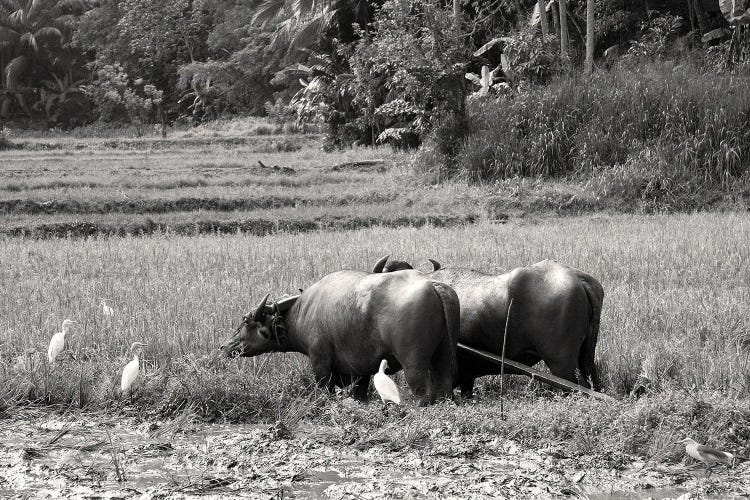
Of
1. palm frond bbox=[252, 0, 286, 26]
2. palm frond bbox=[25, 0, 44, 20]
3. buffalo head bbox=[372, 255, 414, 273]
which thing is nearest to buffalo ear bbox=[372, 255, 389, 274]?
buffalo head bbox=[372, 255, 414, 273]

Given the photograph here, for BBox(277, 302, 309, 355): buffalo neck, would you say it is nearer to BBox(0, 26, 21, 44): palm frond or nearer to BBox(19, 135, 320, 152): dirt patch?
BBox(19, 135, 320, 152): dirt patch

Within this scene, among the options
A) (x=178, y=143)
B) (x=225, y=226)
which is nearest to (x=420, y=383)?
(x=225, y=226)

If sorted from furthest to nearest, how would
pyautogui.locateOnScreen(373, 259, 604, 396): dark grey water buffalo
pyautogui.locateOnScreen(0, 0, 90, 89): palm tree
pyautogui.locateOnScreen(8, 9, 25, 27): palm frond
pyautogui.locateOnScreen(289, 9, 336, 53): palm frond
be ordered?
pyautogui.locateOnScreen(8, 9, 25, 27): palm frond < pyautogui.locateOnScreen(0, 0, 90, 89): palm tree < pyautogui.locateOnScreen(289, 9, 336, 53): palm frond < pyautogui.locateOnScreen(373, 259, 604, 396): dark grey water buffalo

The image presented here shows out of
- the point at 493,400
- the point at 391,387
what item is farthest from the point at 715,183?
the point at 391,387

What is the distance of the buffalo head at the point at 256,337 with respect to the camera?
5418 millimetres

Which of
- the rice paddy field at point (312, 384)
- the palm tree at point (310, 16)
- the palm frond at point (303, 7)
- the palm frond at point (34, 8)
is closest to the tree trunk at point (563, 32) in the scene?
the rice paddy field at point (312, 384)

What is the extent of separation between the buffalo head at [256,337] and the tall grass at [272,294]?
0.12 meters

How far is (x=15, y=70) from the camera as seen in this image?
42219mm

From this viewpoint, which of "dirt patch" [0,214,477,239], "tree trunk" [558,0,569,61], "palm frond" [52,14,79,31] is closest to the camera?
"dirt patch" [0,214,477,239]

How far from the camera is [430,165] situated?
16297mm

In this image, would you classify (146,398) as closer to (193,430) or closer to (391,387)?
(193,430)

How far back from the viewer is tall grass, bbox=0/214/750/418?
16.6ft

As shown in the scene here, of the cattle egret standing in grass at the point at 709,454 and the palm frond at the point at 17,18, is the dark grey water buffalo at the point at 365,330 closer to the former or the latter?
the cattle egret standing in grass at the point at 709,454

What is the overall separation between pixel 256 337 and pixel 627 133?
9.95 meters
